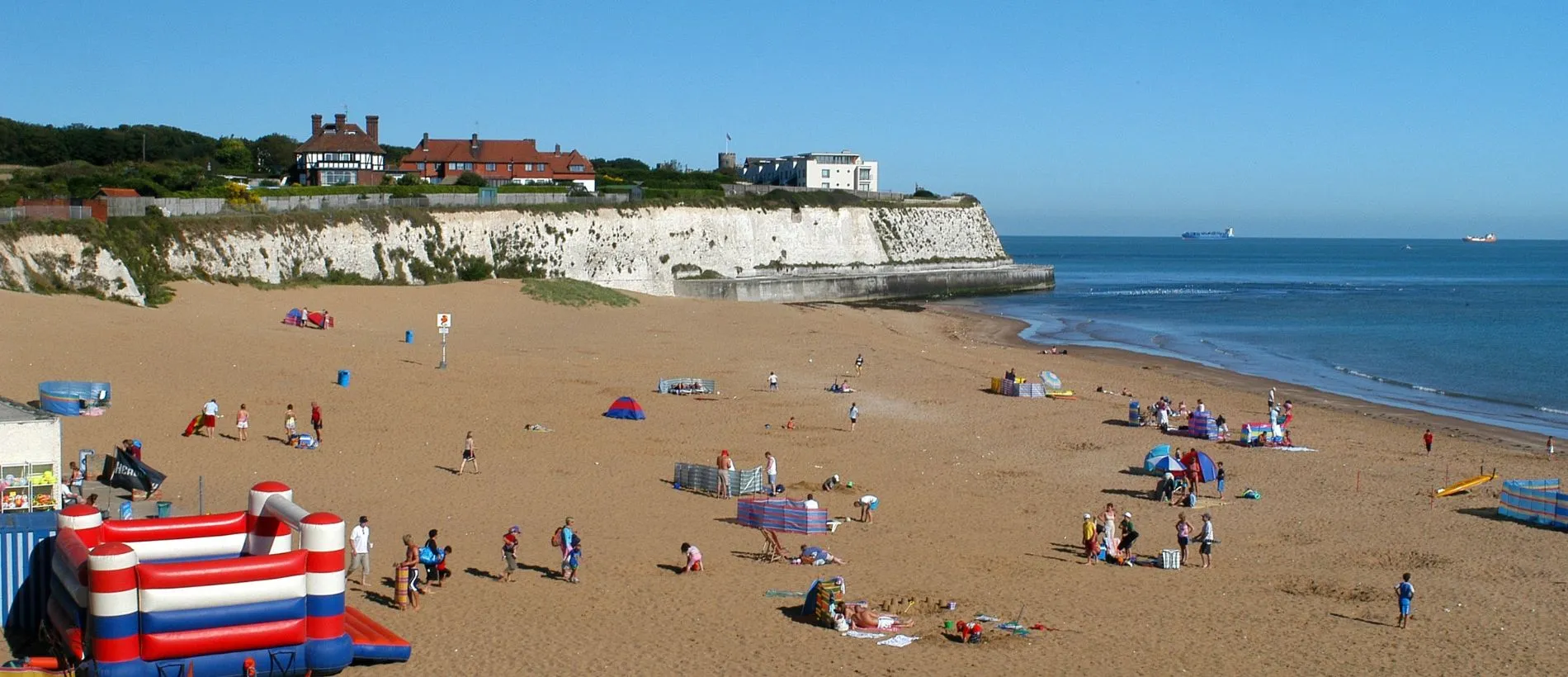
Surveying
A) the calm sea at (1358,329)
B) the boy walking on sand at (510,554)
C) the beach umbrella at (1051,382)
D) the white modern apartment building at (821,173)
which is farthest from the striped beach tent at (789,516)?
the white modern apartment building at (821,173)

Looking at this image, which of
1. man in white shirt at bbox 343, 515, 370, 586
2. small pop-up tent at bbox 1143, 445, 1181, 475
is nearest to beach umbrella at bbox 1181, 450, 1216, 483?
small pop-up tent at bbox 1143, 445, 1181, 475

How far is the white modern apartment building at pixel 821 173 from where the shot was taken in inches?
4432

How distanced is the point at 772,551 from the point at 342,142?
62.8 m

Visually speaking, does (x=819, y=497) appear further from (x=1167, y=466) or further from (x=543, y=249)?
(x=543, y=249)

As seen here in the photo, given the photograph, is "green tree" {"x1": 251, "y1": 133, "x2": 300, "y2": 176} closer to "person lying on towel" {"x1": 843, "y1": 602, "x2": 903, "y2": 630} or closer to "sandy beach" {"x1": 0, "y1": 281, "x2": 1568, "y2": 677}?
"sandy beach" {"x1": 0, "y1": 281, "x2": 1568, "y2": 677}

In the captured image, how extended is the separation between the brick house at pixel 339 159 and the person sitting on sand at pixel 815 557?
60746 mm

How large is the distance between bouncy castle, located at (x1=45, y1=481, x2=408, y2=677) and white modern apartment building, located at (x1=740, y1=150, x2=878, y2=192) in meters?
98.2

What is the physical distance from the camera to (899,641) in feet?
47.0

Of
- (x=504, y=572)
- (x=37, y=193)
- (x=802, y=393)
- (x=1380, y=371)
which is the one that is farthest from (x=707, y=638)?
(x=37, y=193)

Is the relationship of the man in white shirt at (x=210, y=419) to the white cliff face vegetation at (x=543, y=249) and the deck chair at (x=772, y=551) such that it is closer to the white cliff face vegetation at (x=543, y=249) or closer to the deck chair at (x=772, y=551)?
the deck chair at (x=772, y=551)

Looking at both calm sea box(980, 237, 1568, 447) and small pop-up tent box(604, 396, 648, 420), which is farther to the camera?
calm sea box(980, 237, 1568, 447)

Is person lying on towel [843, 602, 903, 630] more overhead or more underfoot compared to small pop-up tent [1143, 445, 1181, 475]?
more underfoot

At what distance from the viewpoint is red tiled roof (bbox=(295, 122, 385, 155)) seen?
73.9m

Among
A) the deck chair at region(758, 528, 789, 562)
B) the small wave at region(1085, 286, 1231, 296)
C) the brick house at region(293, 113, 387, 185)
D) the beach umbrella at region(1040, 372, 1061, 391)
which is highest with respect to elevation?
the brick house at region(293, 113, 387, 185)
